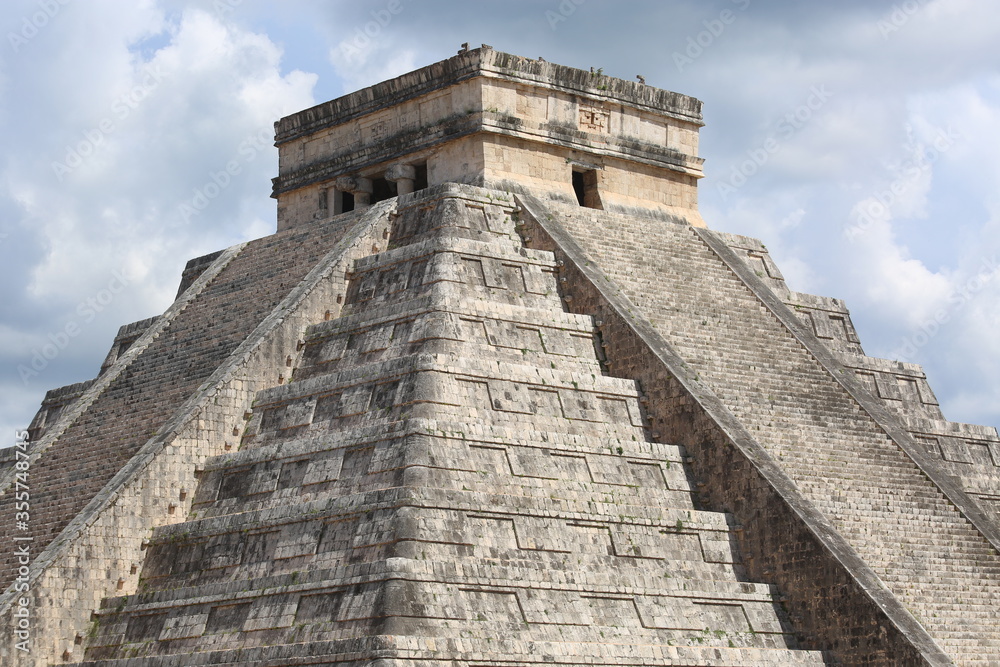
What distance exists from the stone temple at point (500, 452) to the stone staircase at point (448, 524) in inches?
1.5

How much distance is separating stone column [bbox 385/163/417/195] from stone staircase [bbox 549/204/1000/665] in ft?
8.01

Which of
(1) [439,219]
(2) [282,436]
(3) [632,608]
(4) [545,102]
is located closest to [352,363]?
(2) [282,436]

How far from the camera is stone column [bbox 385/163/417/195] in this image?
86.5 ft

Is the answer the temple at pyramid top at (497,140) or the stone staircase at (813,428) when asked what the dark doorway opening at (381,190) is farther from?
the stone staircase at (813,428)

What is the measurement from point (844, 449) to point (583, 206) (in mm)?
6503

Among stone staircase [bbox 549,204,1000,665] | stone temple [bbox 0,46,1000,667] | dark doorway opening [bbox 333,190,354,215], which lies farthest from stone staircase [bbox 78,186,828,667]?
dark doorway opening [bbox 333,190,354,215]

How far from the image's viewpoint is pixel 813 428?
22188 mm

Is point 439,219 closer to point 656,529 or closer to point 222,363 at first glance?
point 222,363

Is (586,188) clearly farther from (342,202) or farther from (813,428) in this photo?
(813,428)

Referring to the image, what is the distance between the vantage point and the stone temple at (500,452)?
17.7 m

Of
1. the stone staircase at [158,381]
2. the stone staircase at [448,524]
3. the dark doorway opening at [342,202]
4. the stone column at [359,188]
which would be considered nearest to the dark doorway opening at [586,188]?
the stone column at [359,188]

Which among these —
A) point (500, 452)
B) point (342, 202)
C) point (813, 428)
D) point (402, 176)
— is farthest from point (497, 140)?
point (500, 452)

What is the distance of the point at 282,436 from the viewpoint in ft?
67.9

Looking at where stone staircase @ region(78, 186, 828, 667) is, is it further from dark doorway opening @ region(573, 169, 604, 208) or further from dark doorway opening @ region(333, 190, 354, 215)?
dark doorway opening @ region(333, 190, 354, 215)
